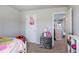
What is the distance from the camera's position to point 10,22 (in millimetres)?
4340

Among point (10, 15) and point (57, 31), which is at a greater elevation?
point (10, 15)

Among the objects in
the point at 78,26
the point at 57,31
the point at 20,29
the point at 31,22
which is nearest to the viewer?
the point at 78,26

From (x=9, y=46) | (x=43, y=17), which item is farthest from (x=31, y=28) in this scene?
(x=9, y=46)

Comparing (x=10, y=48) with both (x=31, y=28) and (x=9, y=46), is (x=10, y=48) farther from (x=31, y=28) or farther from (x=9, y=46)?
(x=31, y=28)

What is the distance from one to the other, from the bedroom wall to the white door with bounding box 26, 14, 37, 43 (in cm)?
42

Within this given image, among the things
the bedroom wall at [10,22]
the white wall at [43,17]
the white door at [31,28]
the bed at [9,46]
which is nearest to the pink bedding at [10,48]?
the bed at [9,46]

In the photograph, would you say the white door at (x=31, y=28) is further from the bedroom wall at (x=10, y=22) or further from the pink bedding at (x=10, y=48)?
the pink bedding at (x=10, y=48)

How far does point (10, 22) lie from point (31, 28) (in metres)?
0.96

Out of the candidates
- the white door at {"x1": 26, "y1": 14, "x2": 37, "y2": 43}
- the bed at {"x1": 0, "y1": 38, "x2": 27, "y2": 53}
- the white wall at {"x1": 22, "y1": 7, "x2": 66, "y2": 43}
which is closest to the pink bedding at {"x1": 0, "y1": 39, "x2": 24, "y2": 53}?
the bed at {"x1": 0, "y1": 38, "x2": 27, "y2": 53}
